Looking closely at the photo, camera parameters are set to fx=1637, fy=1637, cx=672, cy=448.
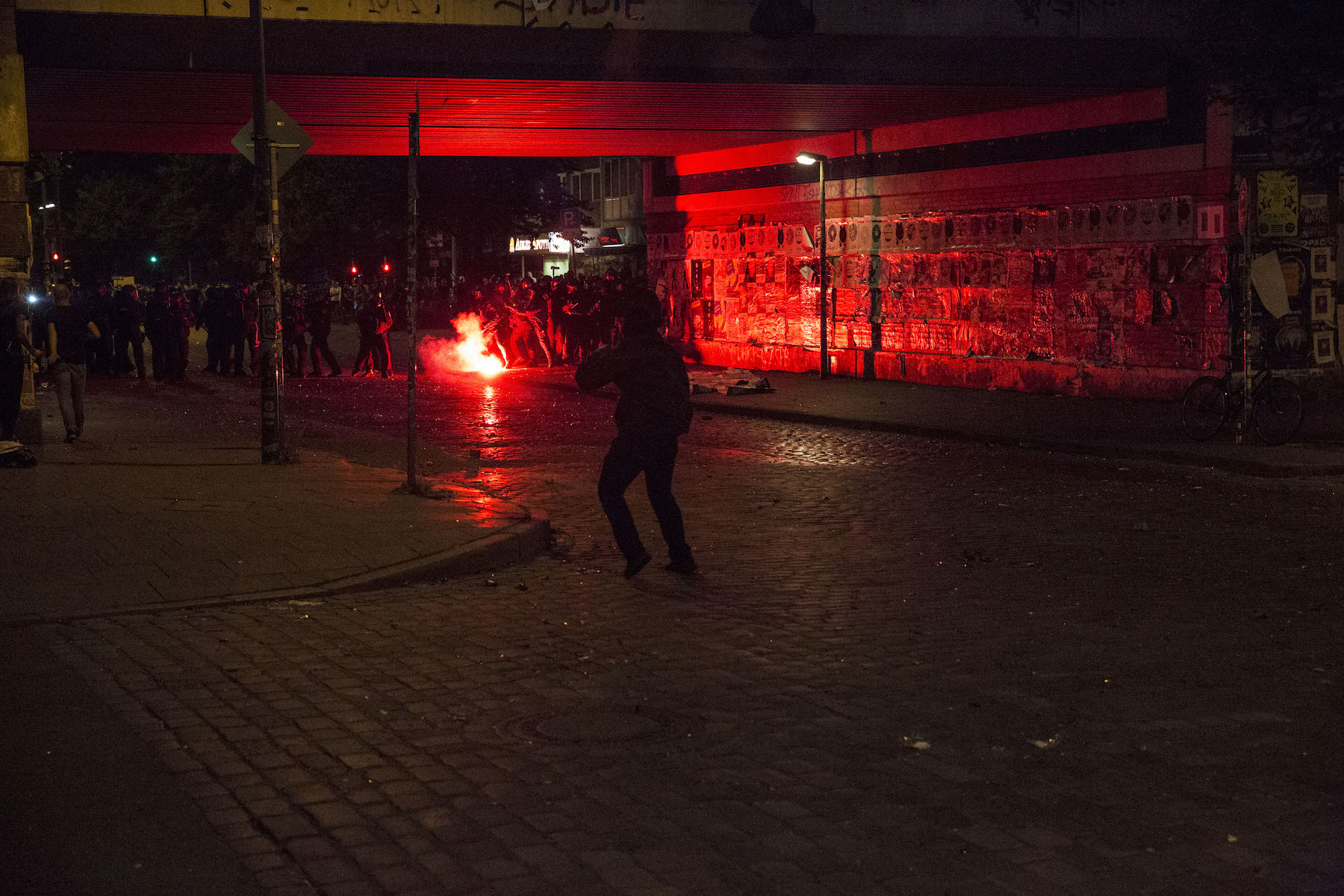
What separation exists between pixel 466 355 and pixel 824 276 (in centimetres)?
952

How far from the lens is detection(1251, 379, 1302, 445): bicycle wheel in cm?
1700

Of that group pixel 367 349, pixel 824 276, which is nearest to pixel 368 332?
pixel 367 349

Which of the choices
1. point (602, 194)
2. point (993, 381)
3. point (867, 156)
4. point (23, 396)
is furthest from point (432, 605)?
point (602, 194)

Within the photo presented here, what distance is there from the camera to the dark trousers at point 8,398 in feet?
54.5

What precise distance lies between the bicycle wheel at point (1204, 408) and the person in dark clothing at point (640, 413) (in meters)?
9.44

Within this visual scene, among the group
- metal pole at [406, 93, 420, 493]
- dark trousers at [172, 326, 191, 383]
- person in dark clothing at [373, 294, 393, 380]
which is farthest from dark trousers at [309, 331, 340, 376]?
metal pole at [406, 93, 420, 493]

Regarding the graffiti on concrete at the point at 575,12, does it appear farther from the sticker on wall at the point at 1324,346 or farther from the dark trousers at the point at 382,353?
the dark trousers at the point at 382,353

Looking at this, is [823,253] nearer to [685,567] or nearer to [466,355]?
[466,355]

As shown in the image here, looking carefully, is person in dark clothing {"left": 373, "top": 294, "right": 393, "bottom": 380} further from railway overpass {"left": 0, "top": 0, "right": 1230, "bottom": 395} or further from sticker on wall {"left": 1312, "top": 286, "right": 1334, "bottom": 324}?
sticker on wall {"left": 1312, "top": 286, "right": 1334, "bottom": 324}

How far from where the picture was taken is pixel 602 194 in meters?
80.6

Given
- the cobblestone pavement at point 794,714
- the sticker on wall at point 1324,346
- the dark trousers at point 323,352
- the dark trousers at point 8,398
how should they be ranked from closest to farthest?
the cobblestone pavement at point 794,714
the dark trousers at point 8,398
the sticker on wall at point 1324,346
the dark trousers at point 323,352

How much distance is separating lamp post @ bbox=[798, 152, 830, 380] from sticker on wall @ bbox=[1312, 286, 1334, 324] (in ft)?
29.5

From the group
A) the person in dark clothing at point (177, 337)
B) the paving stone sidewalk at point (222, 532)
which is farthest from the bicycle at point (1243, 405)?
the person in dark clothing at point (177, 337)

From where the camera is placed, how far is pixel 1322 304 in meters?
21.8
